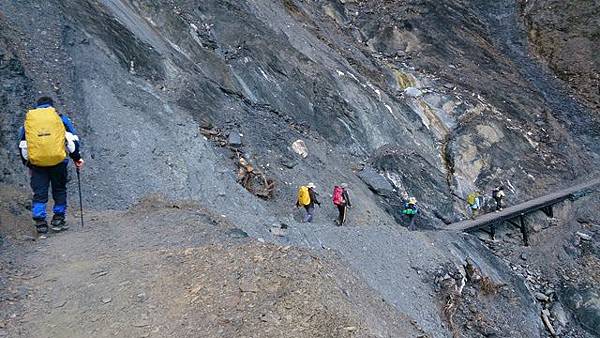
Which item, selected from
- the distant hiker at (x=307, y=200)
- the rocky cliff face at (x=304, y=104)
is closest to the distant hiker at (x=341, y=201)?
the rocky cliff face at (x=304, y=104)

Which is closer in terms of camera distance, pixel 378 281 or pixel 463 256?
pixel 378 281

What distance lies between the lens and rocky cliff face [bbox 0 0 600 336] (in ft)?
35.5

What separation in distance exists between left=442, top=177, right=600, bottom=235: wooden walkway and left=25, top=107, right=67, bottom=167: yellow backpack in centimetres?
1302

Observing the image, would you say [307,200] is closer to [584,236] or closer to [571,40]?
[584,236]

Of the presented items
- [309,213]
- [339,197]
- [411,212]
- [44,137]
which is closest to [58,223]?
[44,137]

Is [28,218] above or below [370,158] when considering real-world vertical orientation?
above

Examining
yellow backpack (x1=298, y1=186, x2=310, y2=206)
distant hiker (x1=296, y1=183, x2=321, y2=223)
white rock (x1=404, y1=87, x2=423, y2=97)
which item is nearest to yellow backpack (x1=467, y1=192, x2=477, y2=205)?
white rock (x1=404, y1=87, x2=423, y2=97)

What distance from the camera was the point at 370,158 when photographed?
1831cm

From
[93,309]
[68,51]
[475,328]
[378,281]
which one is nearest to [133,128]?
[68,51]

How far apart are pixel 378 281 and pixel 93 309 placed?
6438mm

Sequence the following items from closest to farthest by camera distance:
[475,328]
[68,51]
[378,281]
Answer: [378,281], [475,328], [68,51]

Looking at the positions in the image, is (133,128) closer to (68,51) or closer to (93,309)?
(68,51)

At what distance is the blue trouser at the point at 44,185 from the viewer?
6.39 metres

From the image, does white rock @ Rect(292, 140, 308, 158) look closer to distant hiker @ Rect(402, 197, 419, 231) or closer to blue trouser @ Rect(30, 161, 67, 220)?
distant hiker @ Rect(402, 197, 419, 231)
